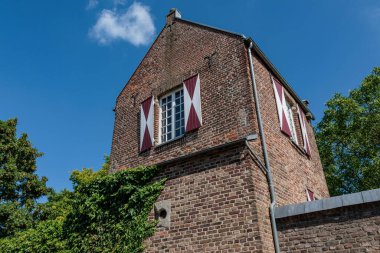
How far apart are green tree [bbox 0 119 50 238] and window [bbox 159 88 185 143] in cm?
Answer: 1289

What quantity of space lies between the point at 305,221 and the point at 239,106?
3257 millimetres

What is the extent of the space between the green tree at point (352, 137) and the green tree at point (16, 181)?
18108mm

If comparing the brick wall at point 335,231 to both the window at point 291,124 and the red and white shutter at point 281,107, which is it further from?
the window at point 291,124

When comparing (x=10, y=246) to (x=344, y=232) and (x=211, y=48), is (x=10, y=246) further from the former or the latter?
(x=344, y=232)

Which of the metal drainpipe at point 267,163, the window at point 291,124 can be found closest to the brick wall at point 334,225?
the metal drainpipe at point 267,163

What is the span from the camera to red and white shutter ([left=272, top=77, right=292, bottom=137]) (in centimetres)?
938

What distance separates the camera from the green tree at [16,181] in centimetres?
1806

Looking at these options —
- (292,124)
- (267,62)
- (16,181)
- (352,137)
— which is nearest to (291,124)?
(292,124)

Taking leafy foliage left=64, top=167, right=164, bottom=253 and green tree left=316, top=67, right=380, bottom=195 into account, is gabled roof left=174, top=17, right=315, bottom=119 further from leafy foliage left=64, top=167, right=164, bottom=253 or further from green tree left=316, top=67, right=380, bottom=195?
green tree left=316, top=67, right=380, bottom=195

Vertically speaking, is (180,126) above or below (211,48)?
below

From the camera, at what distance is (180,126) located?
9.46 meters

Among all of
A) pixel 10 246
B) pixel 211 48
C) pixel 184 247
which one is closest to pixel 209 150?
pixel 184 247

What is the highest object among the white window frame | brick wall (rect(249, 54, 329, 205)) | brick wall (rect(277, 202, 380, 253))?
the white window frame

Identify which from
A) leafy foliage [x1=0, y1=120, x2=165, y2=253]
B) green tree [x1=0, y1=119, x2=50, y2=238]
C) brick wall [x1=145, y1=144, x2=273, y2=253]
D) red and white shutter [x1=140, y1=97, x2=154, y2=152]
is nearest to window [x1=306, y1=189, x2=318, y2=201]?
brick wall [x1=145, y1=144, x2=273, y2=253]
